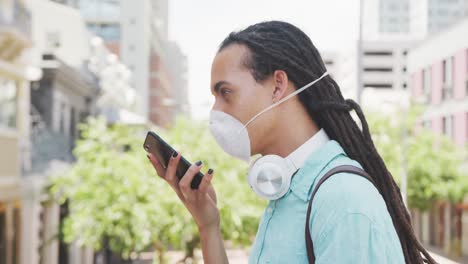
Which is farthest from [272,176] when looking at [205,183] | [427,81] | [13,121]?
[427,81]

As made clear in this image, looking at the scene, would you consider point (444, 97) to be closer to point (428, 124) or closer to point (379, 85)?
point (428, 124)

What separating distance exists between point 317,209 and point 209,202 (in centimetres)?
58

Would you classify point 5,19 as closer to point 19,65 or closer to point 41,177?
point 19,65

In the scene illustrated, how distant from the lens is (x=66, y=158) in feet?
80.9

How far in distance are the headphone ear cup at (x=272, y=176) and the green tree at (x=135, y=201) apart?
600 inches

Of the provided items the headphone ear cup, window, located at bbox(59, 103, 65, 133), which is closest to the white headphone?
the headphone ear cup

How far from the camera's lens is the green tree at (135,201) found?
1797 cm

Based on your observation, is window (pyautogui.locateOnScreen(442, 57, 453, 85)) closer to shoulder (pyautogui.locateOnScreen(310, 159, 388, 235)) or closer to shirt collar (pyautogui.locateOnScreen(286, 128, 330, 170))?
shirt collar (pyautogui.locateOnScreen(286, 128, 330, 170))

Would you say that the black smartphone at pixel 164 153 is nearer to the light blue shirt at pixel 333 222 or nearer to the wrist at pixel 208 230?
the wrist at pixel 208 230

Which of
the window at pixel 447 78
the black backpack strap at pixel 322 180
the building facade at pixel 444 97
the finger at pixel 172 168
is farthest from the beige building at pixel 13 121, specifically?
the window at pixel 447 78

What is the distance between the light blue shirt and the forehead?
0.27m

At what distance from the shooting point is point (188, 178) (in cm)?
213

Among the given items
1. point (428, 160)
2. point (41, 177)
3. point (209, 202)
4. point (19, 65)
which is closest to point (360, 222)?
point (209, 202)

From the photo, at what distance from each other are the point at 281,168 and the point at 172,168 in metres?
0.39
